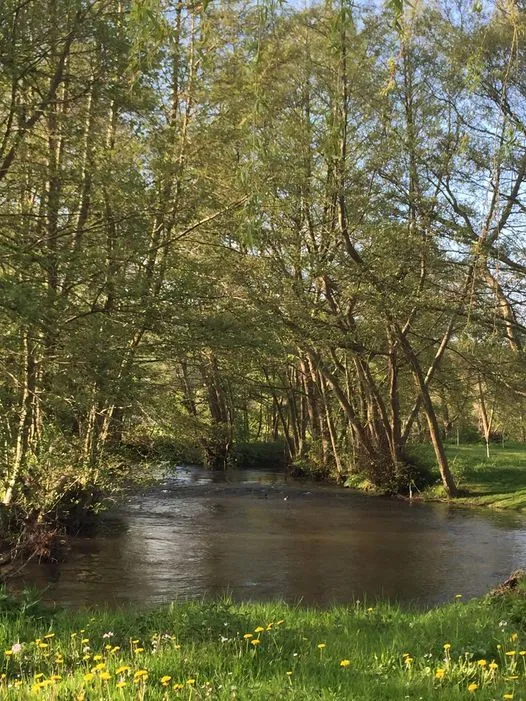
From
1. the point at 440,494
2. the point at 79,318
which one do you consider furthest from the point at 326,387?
the point at 79,318

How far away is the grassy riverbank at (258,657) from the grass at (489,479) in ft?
48.1

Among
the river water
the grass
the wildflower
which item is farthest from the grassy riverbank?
the grass

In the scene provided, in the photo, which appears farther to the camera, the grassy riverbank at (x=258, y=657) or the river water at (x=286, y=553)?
the river water at (x=286, y=553)

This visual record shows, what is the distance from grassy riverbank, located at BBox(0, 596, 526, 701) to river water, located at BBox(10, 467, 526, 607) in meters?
3.90

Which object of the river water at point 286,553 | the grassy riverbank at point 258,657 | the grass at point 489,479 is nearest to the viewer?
the grassy riverbank at point 258,657

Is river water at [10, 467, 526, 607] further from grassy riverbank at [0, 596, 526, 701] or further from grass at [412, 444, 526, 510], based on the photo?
grassy riverbank at [0, 596, 526, 701]

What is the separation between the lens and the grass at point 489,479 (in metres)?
20.4

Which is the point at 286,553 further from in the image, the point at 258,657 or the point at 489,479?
the point at 489,479

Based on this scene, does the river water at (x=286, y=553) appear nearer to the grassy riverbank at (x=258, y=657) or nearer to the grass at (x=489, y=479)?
the grass at (x=489, y=479)

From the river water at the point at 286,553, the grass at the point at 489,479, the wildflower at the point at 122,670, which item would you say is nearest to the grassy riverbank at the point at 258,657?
the wildflower at the point at 122,670

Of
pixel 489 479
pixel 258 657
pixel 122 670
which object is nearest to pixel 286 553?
pixel 258 657

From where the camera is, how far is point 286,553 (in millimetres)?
13641

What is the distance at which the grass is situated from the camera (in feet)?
66.8

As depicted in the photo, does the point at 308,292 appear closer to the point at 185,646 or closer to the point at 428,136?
the point at 428,136
